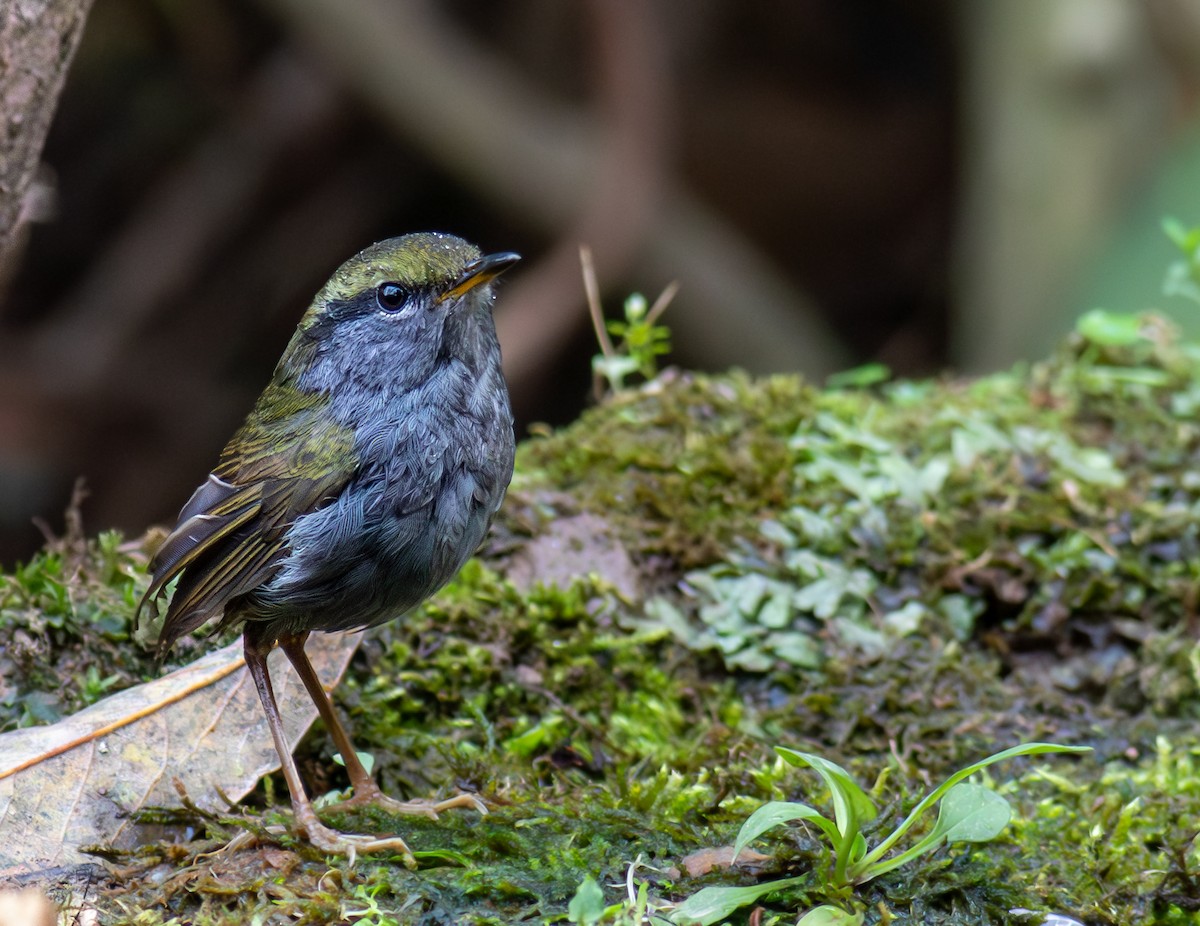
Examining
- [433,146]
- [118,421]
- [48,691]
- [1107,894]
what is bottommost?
[118,421]

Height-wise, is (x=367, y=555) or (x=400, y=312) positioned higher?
(x=400, y=312)

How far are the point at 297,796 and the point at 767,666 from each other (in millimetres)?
1533

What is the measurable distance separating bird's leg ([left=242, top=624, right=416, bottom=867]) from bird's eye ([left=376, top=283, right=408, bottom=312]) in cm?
80

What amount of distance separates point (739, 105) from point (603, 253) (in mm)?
2622

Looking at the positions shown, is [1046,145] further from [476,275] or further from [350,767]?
[350,767]

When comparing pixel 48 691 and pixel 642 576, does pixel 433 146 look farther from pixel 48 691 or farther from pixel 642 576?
pixel 48 691

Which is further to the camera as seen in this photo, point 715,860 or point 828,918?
point 715,860

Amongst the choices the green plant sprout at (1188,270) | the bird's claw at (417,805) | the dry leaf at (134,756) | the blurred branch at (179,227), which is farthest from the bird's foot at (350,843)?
the blurred branch at (179,227)

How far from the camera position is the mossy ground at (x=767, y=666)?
2541mm

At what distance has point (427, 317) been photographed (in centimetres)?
291

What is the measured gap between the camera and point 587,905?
2.24 meters

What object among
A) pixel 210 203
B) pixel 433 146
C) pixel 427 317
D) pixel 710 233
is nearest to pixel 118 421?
pixel 210 203

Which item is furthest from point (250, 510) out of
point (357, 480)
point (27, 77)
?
point (27, 77)

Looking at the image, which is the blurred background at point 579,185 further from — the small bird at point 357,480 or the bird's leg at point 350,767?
the bird's leg at point 350,767
